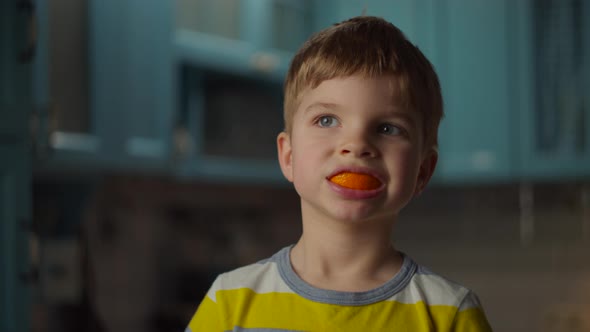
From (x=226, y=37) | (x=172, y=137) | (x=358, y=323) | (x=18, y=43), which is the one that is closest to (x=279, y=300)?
(x=358, y=323)

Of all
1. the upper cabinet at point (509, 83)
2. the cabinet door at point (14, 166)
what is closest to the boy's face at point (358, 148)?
the cabinet door at point (14, 166)

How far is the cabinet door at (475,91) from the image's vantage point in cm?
242

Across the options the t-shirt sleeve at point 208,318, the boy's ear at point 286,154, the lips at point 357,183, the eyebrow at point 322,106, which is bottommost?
the t-shirt sleeve at point 208,318

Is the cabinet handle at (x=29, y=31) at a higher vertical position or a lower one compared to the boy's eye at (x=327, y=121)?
higher

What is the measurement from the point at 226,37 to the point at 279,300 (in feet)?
5.50

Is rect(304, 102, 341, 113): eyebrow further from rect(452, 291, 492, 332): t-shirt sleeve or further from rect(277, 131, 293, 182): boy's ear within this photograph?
rect(452, 291, 492, 332): t-shirt sleeve

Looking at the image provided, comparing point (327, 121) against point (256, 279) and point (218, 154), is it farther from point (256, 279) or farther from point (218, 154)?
point (218, 154)

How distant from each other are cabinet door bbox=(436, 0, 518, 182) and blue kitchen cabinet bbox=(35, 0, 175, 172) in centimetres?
103

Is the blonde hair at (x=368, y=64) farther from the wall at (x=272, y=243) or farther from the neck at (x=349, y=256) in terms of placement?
the wall at (x=272, y=243)

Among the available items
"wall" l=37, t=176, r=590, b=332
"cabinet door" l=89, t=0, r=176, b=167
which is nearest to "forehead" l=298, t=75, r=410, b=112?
"cabinet door" l=89, t=0, r=176, b=167

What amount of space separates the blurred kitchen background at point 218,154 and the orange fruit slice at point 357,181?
1.02 m

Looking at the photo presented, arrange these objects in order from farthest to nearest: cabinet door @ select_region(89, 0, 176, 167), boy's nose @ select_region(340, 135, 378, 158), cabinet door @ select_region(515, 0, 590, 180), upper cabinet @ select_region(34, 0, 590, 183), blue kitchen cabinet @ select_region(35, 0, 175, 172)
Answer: cabinet door @ select_region(515, 0, 590, 180)
upper cabinet @ select_region(34, 0, 590, 183)
cabinet door @ select_region(89, 0, 176, 167)
blue kitchen cabinet @ select_region(35, 0, 175, 172)
boy's nose @ select_region(340, 135, 378, 158)

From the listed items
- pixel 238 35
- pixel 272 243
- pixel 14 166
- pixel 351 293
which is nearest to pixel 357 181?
pixel 351 293

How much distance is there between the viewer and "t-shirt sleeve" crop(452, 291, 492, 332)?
651mm
